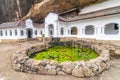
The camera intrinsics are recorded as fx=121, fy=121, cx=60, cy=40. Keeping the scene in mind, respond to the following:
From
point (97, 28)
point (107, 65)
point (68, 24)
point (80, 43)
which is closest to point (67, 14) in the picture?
point (68, 24)

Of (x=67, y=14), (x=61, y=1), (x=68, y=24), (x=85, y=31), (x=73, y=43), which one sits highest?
(x=61, y=1)

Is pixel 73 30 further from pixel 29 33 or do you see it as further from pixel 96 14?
pixel 29 33

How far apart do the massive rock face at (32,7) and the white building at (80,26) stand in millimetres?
1404

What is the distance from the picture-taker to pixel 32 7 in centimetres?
2638

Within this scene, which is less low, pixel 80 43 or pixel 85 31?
pixel 85 31

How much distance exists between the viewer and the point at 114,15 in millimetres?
14211

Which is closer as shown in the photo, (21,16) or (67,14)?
(67,14)

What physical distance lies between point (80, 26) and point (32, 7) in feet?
40.9

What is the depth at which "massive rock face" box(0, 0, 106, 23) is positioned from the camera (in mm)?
21344

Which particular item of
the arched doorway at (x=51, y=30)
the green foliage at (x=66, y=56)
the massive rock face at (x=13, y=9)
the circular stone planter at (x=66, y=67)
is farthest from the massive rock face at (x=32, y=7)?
the circular stone planter at (x=66, y=67)

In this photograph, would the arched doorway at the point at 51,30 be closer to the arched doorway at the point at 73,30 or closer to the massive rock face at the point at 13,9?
the arched doorway at the point at 73,30

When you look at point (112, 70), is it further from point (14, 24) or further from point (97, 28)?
point (14, 24)

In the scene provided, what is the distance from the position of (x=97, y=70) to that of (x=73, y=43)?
7935 mm

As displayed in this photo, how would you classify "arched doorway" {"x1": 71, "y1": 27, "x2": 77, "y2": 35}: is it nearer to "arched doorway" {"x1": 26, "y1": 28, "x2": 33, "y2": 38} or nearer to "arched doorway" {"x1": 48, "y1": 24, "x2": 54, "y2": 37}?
"arched doorway" {"x1": 48, "y1": 24, "x2": 54, "y2": 37}
